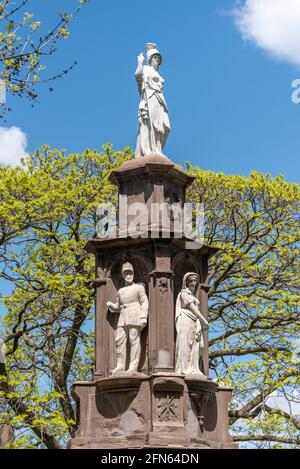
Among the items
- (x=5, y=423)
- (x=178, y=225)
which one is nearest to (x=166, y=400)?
(x=178, y=225)

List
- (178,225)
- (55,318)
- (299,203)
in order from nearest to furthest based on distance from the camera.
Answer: (178,225)
(55,318)
(299,203)

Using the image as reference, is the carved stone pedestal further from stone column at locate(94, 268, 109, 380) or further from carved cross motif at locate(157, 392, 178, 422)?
stone column at locate(94, 268, 109, 380)

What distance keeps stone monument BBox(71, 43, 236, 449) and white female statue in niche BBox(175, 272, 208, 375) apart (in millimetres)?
14

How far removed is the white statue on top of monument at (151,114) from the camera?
43.5 ft

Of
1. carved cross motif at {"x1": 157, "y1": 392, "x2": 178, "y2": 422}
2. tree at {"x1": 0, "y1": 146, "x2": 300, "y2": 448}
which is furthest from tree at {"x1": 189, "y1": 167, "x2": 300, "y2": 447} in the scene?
carved cross motif at {"x1": 157, "y1": 392, "x2": 178, "y2": 422}

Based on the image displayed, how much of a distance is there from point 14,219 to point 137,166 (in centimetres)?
745

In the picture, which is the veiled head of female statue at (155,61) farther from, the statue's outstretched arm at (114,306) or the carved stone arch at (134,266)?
the statue's outstretched arm at (114,306)

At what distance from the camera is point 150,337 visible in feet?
38.6

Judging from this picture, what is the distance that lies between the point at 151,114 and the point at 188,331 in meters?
3.51

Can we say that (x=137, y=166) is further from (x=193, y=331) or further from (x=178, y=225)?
(x=193, y=331)

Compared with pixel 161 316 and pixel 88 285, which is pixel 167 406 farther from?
pixel 88 285

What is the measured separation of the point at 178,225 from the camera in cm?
1289

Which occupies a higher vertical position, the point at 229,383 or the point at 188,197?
the point at 188,197

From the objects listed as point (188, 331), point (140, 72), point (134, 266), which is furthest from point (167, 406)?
point (140, 72)
